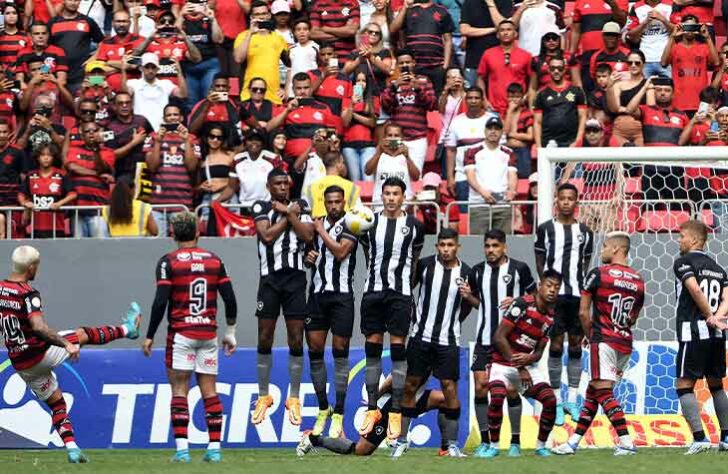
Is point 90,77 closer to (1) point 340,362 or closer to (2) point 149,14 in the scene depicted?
(2) point 149,14

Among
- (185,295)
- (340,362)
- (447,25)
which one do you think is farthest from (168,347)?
(447,25)

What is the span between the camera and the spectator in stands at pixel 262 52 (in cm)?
1980

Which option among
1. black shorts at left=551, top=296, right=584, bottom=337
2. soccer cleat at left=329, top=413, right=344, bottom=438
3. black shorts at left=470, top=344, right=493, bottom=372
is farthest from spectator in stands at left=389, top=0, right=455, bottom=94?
soccer cleat at left=329, top=413, right=344, bottom=438

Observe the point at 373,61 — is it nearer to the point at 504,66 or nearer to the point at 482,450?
the point at 504,66

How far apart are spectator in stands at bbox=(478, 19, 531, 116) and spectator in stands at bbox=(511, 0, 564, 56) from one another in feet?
1.35

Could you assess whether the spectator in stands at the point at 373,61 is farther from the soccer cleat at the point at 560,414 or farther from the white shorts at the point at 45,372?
the white shorts at the point at 45,372

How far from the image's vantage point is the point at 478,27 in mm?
20094

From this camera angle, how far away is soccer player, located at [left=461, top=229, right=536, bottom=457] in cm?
1345

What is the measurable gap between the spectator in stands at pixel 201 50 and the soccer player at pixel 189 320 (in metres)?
7.65

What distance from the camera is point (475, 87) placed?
18672mm

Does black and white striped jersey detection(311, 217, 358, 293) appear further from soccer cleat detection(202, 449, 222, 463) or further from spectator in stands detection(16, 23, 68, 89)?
spectator in stands detection(16, 23, 68, 89)

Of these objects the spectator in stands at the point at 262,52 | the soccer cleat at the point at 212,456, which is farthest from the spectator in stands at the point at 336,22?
the soccer cleat at the point at 212,456

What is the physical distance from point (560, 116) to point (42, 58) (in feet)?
22.1

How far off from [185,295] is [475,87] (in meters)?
7.10
